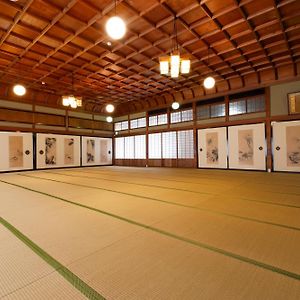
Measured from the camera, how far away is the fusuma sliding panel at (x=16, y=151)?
348 inches

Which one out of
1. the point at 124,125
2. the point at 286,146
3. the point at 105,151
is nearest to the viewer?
the point at 286,146

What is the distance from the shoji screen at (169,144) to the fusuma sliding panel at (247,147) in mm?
2882

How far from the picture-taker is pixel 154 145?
1148cm

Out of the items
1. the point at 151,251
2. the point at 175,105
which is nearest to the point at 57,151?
the point at 175,105

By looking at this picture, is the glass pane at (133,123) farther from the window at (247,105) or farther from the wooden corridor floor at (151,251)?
the wooden corridor floor at (151,251)

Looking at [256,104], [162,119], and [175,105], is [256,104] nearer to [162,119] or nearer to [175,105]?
[175,105]

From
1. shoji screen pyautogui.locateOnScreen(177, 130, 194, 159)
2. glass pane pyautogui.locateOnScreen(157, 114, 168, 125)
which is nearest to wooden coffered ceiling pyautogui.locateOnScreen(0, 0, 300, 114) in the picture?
glass pane pyautogui.locateOnScreen(157, 114, 168, 125)

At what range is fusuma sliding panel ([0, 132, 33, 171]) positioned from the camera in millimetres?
8852

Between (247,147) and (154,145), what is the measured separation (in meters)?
4.96

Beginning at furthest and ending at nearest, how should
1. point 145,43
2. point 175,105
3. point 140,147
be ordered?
point 140,147, point 175,105, point 145,43

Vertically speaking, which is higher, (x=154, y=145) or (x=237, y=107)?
(x=237, y=107)

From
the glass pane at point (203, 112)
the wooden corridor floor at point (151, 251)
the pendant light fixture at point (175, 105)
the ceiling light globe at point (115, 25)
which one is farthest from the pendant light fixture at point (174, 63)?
the pendant light fixture at point (175, 105)

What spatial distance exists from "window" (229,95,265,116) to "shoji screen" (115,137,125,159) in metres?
6.91

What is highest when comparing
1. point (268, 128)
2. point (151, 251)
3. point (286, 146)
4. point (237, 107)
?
point (237, 107)
